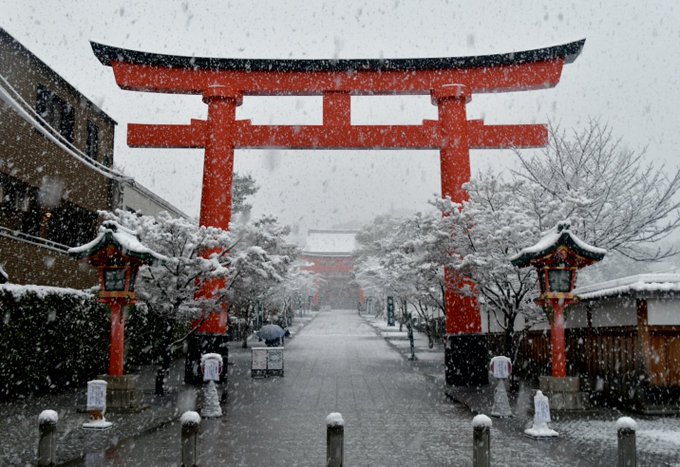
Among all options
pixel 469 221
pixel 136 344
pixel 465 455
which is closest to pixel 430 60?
pixel 469 221

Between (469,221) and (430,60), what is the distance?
5.10 m

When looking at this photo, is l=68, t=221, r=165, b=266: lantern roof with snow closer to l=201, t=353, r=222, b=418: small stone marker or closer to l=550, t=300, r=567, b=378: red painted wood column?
l=201, t=353, r=222, b=418: small stone marker

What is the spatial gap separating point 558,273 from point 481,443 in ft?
22.4

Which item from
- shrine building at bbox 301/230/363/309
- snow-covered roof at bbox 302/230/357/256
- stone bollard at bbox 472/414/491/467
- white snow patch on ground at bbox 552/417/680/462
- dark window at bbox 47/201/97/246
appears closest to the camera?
stone bollard at bbox 472/414/491/467

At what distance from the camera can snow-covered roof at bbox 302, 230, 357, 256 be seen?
101875mm

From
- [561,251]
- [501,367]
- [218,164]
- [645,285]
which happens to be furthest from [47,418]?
[218,164]

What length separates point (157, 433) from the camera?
1144cm

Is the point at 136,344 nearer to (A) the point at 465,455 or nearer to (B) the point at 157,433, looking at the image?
(B) the point at 157,433

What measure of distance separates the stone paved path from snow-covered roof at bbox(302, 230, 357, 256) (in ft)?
263

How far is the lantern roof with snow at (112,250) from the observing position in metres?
13.2

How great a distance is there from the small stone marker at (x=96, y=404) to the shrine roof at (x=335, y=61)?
10.2m

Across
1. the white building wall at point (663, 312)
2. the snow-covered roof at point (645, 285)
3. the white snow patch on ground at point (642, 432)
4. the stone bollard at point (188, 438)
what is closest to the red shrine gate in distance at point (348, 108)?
the snow-covered roof at point (645, 285)

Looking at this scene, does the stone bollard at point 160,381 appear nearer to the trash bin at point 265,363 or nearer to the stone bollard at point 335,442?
the trash bin at point 265,363

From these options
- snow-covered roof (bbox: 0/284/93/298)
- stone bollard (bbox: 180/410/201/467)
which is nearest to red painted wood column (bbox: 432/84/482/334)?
snow-covered roof (bbox: 0/284/93/298)
